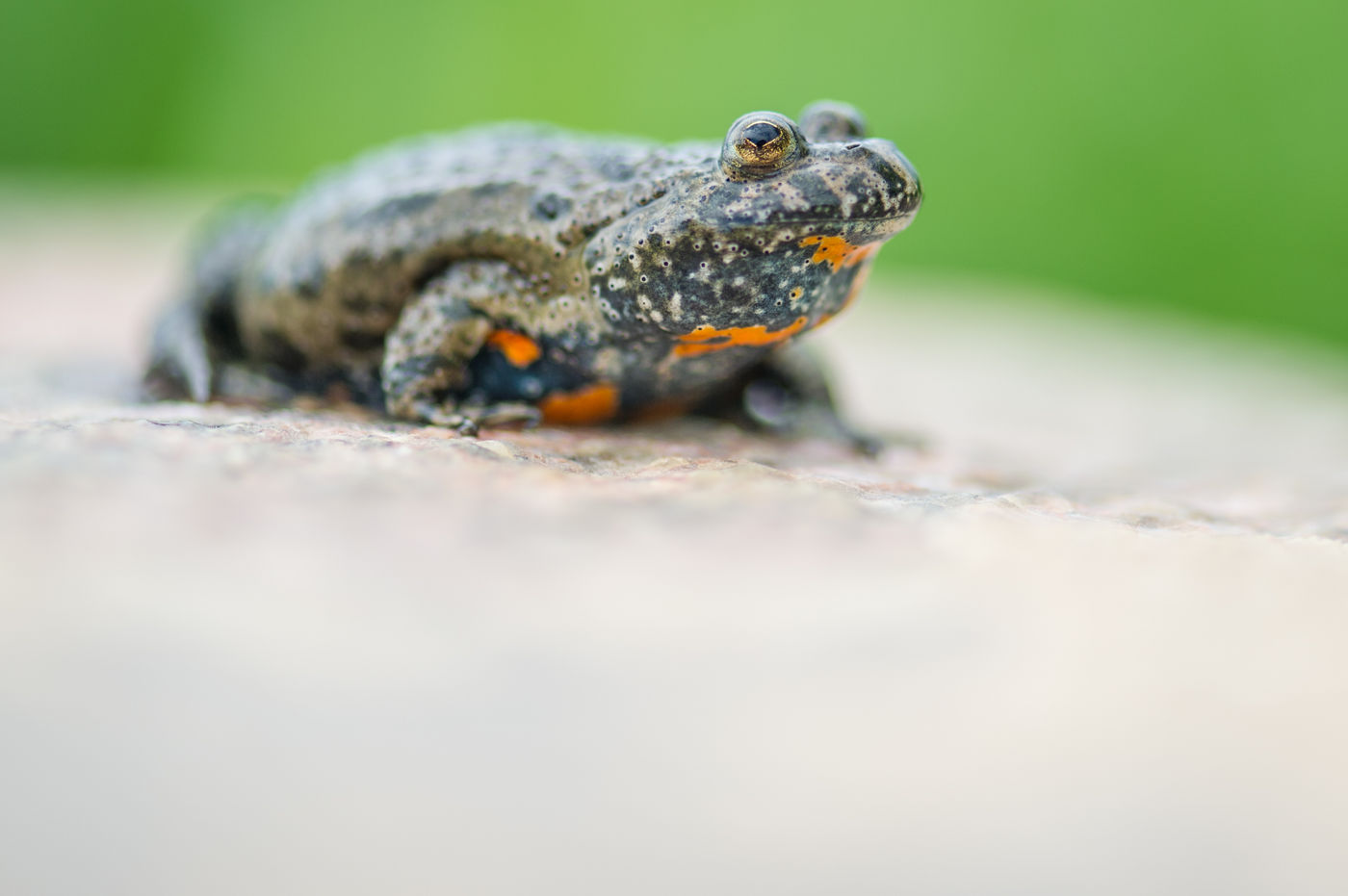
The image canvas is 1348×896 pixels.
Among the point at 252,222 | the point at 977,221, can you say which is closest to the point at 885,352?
the point at 977,221

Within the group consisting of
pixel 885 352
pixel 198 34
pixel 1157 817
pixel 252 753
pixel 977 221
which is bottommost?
pixel 252 753

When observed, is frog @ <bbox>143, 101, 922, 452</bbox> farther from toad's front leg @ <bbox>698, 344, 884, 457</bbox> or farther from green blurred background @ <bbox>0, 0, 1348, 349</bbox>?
green blurred background @ <bbox>0, 0, 1348, 349</bbox>

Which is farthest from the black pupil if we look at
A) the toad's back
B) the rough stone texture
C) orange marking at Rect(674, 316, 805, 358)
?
the rough stone texture

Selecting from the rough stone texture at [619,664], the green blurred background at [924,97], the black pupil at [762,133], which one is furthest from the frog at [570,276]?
the green blurred background at [924,97]

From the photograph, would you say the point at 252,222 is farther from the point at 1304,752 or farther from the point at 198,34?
the point at 198,34

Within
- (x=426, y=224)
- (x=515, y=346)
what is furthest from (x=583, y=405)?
(x=426, y=224)

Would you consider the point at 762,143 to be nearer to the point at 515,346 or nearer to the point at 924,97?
the point at 515,346

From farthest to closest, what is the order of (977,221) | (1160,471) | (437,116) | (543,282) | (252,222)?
(437,116)
(977,221)
(252,222)
(1160,471)
(543,282)
